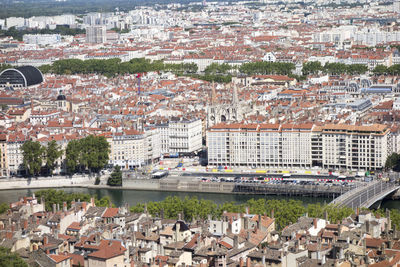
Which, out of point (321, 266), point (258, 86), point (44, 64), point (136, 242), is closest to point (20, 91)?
point (258, 86)

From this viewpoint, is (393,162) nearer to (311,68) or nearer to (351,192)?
(351,192)

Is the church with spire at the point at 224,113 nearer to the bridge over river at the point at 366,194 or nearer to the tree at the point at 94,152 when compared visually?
the tree at the point at 94,152

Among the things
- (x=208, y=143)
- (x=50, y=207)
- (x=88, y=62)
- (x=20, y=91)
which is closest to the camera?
→ (x=50, y=207)

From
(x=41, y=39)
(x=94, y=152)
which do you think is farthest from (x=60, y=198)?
(x=41, y=39)

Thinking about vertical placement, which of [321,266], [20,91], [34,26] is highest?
[34,26]

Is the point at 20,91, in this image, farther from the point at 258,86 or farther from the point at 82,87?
the point at 258,86

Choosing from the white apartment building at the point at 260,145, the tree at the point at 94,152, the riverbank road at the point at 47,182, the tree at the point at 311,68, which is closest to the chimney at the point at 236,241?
the white apartment building at the point at 260,145

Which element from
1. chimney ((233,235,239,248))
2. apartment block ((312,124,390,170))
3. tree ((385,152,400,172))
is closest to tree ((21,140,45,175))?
apartment block ((312,124,390,170))

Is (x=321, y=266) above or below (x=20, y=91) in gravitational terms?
below

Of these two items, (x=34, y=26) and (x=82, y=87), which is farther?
(x=34, y=26)
